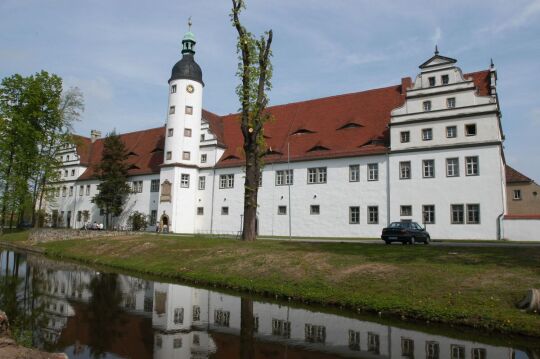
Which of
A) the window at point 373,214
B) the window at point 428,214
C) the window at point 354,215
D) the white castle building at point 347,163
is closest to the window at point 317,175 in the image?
the white castle building at point 347,163

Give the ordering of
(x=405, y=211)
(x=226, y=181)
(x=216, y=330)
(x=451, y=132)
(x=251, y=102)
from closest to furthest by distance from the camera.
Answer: (x=216, y=330), (x=251, y=102), (x=451, y=132), (x=405, y=211), (x=226, y=181)

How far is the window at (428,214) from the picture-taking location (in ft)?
105

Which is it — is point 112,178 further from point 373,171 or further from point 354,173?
point 373,171

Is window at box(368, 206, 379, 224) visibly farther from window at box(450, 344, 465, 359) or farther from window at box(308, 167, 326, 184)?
window at box(450, 344, 465, 359)

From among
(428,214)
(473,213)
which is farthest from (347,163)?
(473,213)

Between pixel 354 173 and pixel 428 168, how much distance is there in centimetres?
582

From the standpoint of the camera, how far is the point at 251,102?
941 inches

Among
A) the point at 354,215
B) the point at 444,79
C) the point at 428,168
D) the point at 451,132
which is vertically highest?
the point at 444,79

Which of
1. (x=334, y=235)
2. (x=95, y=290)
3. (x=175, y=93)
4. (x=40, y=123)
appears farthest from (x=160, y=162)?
(x=95, y=290)

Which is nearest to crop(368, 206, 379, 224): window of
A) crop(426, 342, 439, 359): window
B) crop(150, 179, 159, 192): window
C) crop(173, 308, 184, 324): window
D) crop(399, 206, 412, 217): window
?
crop(399, 206, 412, 217): window

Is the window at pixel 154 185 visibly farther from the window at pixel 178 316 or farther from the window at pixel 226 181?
the window at pixel 178 316

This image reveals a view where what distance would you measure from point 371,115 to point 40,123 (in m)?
31.3

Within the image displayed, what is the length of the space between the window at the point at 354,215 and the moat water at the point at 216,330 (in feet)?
72.6

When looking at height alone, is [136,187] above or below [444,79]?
below
